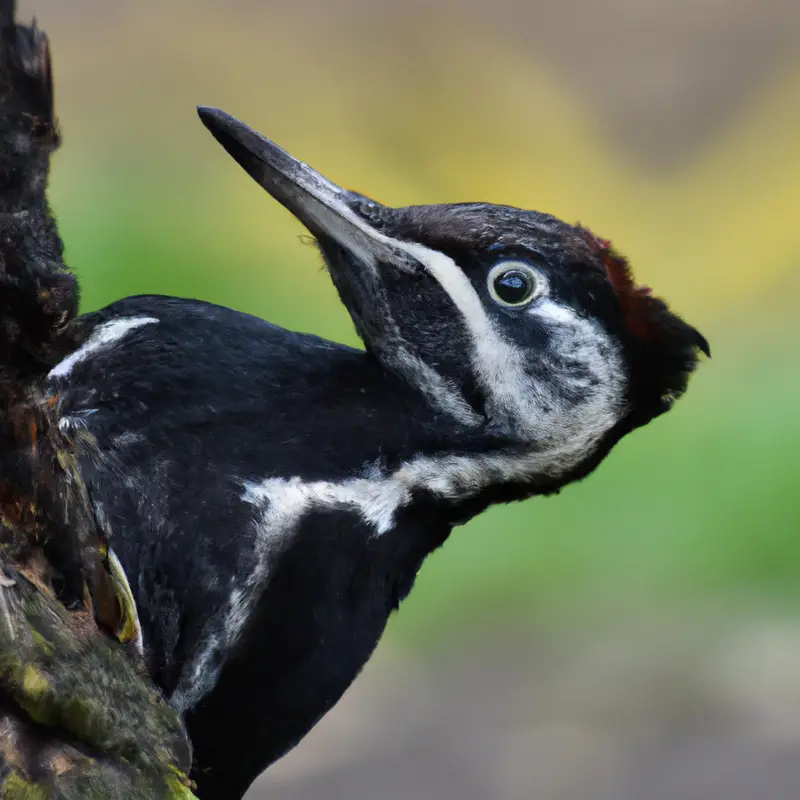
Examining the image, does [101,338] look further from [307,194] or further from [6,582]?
[6,582]

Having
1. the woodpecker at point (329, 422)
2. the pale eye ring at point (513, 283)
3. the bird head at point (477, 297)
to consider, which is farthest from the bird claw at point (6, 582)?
the pale eye ring at point (513, 283)

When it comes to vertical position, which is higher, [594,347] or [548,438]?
[594,347]

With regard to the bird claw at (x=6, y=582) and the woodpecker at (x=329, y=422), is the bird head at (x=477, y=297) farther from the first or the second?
the bird claw at (x=6, y=582)

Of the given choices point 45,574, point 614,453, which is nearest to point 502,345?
point 45,574

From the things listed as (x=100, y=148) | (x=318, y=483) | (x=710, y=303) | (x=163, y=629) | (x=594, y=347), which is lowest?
(x=163, y=629)

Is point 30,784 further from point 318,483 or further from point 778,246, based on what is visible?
point 778,246

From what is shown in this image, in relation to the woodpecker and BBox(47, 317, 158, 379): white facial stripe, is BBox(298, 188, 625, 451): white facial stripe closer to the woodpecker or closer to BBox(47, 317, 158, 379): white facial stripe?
the woodpecker

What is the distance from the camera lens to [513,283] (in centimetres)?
219

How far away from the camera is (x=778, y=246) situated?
851 centimetres

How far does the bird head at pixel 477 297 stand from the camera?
2.18 m

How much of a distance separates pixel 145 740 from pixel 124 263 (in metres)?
5.04

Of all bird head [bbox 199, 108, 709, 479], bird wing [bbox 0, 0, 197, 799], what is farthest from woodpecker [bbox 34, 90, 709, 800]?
bird wing [bbox 0, 0, 197, 799]

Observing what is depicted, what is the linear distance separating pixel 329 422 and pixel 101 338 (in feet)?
1.30

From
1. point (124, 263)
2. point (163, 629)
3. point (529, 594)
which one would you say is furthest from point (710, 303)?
point (163, 629)
